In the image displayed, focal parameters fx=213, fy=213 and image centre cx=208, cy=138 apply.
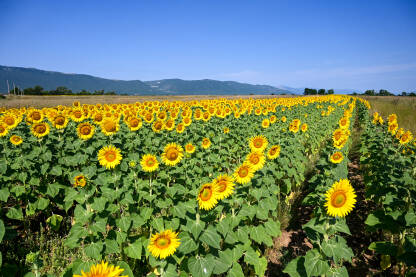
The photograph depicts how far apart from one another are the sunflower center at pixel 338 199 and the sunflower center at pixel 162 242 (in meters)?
2.21

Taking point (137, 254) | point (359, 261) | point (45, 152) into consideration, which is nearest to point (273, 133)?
point (359, 261)

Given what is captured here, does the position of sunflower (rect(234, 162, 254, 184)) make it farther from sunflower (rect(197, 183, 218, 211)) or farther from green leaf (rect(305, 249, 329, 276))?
green leaf (rect(305, 249, 329, 276))

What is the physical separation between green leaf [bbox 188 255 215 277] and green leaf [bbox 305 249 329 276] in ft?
4.10

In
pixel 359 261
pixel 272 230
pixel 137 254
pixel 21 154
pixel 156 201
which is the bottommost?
pixel 359 261

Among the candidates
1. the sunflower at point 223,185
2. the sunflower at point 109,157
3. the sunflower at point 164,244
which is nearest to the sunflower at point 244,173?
the sunflower at point 223,185

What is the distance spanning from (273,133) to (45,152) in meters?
7.10

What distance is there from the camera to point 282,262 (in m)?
4.02

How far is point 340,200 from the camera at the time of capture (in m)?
2.80

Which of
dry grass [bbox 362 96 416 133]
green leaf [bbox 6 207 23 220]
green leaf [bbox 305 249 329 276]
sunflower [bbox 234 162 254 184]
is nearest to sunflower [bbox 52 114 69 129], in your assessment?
green leaf [bbox 6 207 23 220]

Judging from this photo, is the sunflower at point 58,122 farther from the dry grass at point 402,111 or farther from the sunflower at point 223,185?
the dry grass at point 402,111

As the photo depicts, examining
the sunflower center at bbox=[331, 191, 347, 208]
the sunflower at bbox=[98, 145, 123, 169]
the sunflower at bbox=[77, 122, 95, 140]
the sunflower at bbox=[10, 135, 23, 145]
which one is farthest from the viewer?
the sunflower at bbox=[10, 135, 23, 145]

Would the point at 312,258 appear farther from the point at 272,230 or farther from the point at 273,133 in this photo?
the point at 273,133

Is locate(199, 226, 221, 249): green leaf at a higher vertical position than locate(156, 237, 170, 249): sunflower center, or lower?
higher

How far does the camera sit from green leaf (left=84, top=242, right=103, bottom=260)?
286cm
